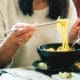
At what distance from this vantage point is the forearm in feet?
4.45

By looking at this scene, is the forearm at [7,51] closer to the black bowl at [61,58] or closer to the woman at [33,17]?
the woman at [33,17]

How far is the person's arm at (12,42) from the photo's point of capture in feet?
4.12

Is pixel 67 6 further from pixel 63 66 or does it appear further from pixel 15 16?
pixel 63 66

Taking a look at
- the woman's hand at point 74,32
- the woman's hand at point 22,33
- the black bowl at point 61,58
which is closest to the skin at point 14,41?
the woman's hand at point 22,33

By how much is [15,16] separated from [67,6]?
30 centimetres

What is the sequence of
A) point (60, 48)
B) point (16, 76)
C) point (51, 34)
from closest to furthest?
point (16, 76), point (60, 48), point (51, 34)

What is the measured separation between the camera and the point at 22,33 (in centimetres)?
127

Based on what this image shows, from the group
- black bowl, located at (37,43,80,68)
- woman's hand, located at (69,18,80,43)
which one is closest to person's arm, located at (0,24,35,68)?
black bowl, located at (37,43,80,68)

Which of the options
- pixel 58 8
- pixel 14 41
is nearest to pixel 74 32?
pixel 58 8

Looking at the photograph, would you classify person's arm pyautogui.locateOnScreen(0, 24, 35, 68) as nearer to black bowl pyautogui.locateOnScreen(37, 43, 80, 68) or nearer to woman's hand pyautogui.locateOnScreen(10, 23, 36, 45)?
woman's hand pyautogui.locateOnScreen(10, 23, 36, 45)

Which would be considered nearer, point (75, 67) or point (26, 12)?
point (75, 67)

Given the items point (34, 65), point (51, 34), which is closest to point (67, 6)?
point (51, 34)

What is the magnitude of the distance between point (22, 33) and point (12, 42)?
10 centimetres

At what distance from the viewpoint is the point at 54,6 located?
161 cm
